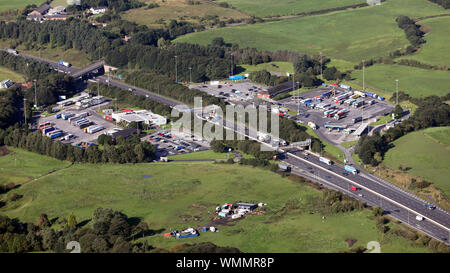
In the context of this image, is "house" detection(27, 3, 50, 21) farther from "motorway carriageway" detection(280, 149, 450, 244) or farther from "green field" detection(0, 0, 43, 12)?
"motorway carriageway" detection(280, 149, 450, 244)

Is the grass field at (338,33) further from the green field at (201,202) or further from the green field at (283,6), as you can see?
the green field at (201,202)

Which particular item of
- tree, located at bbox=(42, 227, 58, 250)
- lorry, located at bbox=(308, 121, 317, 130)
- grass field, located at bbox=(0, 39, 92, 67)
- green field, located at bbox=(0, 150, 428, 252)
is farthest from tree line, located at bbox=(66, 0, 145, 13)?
tree, located at bbox=(42, 227, 58, 250)

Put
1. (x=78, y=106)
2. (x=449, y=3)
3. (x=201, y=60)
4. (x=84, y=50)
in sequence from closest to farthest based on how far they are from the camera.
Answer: (x=78, y=106) < (x=201, y=60) < (x=84, y=50) < (x=449, y=3)

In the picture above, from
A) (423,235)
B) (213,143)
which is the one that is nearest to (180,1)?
(213,143)

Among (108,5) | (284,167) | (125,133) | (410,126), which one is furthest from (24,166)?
(108,5)

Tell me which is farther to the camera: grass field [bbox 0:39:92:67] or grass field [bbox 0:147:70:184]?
grass field [bbox 0:39:92:67]

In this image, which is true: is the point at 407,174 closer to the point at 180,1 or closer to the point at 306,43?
the point at 306,43
